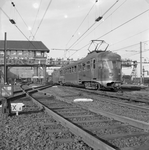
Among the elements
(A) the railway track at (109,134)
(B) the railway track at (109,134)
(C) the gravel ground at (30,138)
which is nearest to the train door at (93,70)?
(A) the railway track at (109,134)

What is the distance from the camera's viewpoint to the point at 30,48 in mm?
67500

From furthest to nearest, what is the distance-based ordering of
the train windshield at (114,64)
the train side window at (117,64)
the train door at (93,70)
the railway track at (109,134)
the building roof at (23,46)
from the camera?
1. the building roof at (23,46)
2. the train door at (93,70)
3. the train side window at (117,64)
4. the train windshield at (114,64)
5. the railway track at (109,134)

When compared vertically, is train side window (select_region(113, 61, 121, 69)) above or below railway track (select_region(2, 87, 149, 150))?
above

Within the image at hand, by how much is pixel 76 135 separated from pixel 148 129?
176cm

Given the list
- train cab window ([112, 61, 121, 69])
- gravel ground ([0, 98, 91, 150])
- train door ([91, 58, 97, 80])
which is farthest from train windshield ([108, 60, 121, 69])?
gravel ground ([0, 98, 91, 150])

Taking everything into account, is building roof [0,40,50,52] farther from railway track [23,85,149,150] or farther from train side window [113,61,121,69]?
railway track [23,85,149,150]

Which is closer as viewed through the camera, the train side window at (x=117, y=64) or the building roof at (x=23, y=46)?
the train side window at (x=117, y=64)

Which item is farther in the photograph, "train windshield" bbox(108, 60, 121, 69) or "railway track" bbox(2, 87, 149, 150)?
"train windshield" bbox(108, 60, 121, 69)

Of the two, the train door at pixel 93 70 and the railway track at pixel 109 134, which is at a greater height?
the train door at pixel 93 70

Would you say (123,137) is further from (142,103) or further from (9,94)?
(142,103)

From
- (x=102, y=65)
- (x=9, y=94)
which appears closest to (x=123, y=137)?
(x=9, y=94)

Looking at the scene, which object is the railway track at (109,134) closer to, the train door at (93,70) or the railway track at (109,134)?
the railway track at (109,134)

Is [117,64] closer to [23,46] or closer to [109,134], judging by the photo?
[109,134]

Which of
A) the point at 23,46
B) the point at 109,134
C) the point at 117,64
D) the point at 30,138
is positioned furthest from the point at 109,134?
the point at 23,46
